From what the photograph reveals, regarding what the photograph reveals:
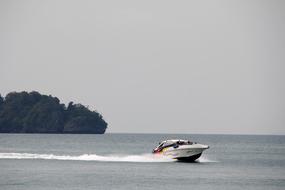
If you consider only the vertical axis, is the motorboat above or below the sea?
above

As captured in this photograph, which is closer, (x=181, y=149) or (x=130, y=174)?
(x=130, y=174)

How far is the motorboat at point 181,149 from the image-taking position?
3875 inches

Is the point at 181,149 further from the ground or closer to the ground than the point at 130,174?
further from the ground

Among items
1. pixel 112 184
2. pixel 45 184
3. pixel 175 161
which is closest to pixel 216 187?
pixel 112 184

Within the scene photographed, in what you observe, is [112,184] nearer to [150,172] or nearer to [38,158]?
[150,172]

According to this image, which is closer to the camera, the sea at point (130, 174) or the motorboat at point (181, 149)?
the sea at point (130, 174)

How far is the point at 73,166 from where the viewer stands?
9931 centimetres

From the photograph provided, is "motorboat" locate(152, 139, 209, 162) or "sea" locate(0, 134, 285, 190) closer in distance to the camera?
"sea" locate(0, 134, 285, 190)

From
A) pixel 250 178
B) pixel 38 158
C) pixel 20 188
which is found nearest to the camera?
pixel 20 188

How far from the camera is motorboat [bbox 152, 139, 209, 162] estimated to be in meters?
98.4

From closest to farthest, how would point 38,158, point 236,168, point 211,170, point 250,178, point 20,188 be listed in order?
point 20,188, point 250,178, point 211,170, point 236,168, point 38,158

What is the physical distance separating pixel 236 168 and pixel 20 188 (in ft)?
109

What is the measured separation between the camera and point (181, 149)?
99188mm

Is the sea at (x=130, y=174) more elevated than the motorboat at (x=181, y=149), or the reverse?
the motorboat at (x=181, y=149)
